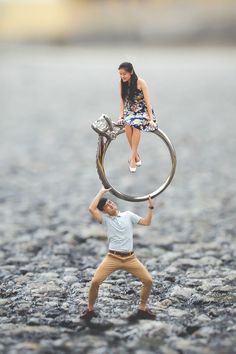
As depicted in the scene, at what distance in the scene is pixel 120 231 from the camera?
5.00 meters

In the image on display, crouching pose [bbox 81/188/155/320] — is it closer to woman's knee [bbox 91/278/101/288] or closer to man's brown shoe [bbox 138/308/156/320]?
woman's knee [bbox 91/278/101/288]

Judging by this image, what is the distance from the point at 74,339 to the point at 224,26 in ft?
157

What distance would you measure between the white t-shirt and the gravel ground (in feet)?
2.07

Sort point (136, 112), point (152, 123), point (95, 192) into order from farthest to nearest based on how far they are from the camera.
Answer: point (95, 192) → point (136, 112) → point (152, 123)

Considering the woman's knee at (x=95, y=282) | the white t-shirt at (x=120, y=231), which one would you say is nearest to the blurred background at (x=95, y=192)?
the woman's knee at (x=95, y=282)

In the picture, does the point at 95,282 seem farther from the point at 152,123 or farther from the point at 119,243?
the point at 152,123

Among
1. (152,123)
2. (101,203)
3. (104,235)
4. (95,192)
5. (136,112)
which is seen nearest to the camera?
(152,123)

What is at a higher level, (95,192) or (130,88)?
(95,192)

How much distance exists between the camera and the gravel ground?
4977 millimetres

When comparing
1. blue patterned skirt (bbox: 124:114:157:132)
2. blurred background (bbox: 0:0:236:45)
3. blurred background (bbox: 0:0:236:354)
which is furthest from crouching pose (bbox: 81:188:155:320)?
blurred background (bbox: 0:0:236:45)

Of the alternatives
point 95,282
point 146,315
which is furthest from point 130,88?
point 146,315

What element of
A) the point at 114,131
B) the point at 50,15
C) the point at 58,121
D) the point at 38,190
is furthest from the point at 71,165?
the point at 50,15

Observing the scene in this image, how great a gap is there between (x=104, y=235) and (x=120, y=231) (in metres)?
3.95

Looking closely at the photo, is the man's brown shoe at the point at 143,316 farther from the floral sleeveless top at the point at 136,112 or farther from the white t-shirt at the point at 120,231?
the floral sleeveless top at the point at 136,112
